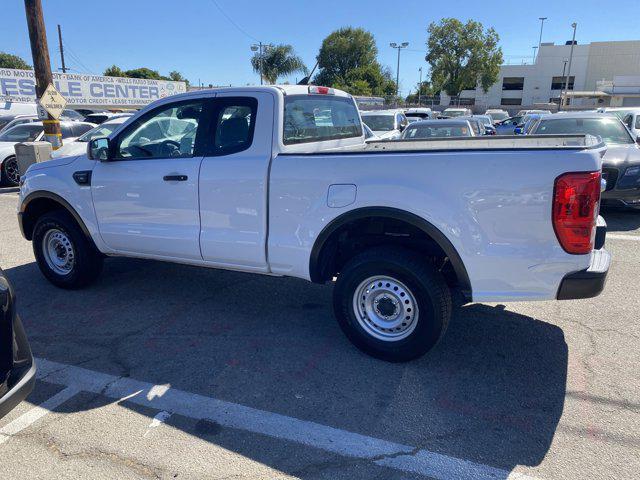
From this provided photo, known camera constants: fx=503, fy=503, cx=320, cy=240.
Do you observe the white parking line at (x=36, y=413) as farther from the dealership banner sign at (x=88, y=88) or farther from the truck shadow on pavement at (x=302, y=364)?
the dealership banner sign at (x=88, y=88)

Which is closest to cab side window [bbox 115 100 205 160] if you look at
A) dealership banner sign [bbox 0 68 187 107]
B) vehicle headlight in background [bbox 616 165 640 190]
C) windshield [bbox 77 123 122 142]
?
vehicle headlight in background [bbox 616 165 640 190]

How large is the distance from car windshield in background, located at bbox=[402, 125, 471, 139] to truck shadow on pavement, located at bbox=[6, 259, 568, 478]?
A: 22.9 feet

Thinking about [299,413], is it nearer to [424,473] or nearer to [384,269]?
[424,473]

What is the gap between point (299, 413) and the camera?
3.15 metres

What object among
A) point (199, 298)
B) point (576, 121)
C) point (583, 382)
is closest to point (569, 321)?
point (583, 382)

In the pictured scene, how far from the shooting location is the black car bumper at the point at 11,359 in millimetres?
2502

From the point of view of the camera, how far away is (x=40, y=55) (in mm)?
11883

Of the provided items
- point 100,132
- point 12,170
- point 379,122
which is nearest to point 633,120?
point 379,122

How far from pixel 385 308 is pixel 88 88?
28267 mm

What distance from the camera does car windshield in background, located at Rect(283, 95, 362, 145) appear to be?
13.5ft

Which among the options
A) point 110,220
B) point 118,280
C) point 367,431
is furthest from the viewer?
point 118,280

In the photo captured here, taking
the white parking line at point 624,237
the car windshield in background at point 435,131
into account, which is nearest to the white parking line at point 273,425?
the white parking line at point 624,237

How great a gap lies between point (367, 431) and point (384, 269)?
110 centimetres

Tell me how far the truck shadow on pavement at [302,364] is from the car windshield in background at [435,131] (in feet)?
22.9
